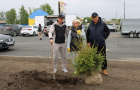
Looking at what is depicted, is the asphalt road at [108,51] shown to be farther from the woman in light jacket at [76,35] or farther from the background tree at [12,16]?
the background tree at [12,16]

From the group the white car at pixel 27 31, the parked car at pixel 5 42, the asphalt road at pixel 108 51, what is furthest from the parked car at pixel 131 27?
the parked car at pixel 5 42

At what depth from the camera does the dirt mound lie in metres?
4.75

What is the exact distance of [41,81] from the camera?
5367 millimetres

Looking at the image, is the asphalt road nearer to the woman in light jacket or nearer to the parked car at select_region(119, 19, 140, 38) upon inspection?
the woman in light jacket

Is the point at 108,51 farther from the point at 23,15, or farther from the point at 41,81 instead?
the point at 23,15

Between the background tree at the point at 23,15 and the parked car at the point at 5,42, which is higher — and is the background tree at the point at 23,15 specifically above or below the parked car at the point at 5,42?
above

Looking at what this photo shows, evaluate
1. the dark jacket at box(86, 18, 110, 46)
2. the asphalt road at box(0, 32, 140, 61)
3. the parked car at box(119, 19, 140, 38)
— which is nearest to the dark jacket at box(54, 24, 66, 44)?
the dark jacket at box(86, 18, 110, 46)

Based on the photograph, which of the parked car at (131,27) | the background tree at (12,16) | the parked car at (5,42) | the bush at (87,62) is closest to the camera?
the bush at (87,62)

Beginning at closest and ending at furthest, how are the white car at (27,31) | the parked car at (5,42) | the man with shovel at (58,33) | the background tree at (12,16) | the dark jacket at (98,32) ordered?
the dark jacket at (98,32), the man with shovel at (58,33), the parked car at (5,42), the white car at (27,31), the background tree at (12,16)

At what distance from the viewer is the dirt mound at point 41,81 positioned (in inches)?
187

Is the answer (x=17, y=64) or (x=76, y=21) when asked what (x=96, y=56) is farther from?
(x=17, y=64)

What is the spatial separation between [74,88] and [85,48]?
1.07 meters

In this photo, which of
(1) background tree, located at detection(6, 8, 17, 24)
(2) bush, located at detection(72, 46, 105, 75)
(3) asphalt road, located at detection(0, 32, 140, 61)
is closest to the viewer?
(2) bush, located at detection(72, 46, 105, 75)

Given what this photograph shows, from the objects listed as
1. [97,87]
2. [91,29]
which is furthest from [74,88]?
[91,29]
